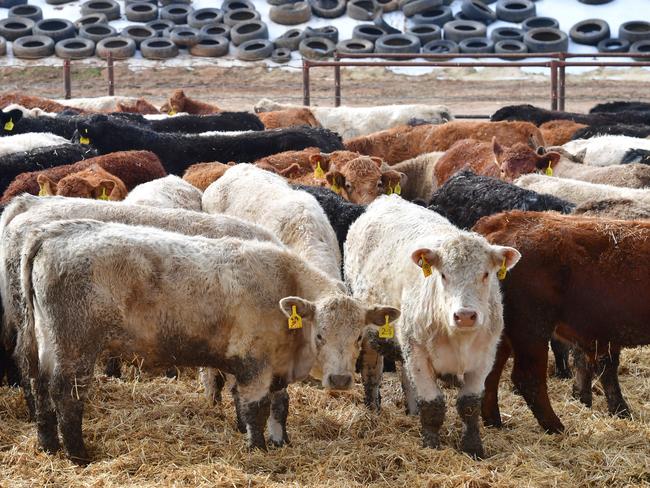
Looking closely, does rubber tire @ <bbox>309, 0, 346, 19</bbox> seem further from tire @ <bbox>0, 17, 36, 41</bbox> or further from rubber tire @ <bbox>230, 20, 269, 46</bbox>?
tire @ <bbox>0, 17, 36, 41</bbox>

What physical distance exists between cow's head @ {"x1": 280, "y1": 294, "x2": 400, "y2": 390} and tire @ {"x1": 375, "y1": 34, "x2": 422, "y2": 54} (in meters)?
20.7

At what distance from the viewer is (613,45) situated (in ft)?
86.2

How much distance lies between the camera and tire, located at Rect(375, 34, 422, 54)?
2617cm

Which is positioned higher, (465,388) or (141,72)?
(465,388)

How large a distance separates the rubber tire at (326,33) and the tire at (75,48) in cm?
571

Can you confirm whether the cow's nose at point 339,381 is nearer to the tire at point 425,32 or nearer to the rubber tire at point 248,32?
the tire at point 425,32

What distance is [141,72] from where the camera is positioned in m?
26.2

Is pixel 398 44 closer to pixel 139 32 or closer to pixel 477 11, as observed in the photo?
pixel 477 11

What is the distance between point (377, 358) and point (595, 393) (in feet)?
Answer: 5.15

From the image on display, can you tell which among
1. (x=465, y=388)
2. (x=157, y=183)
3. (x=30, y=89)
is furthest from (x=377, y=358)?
(x=30, y=89)

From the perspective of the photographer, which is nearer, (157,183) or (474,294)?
(474,294)

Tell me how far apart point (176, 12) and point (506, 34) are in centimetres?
942

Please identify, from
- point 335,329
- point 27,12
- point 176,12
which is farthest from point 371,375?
point 27,12

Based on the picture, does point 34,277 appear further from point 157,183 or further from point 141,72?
point 141,72
